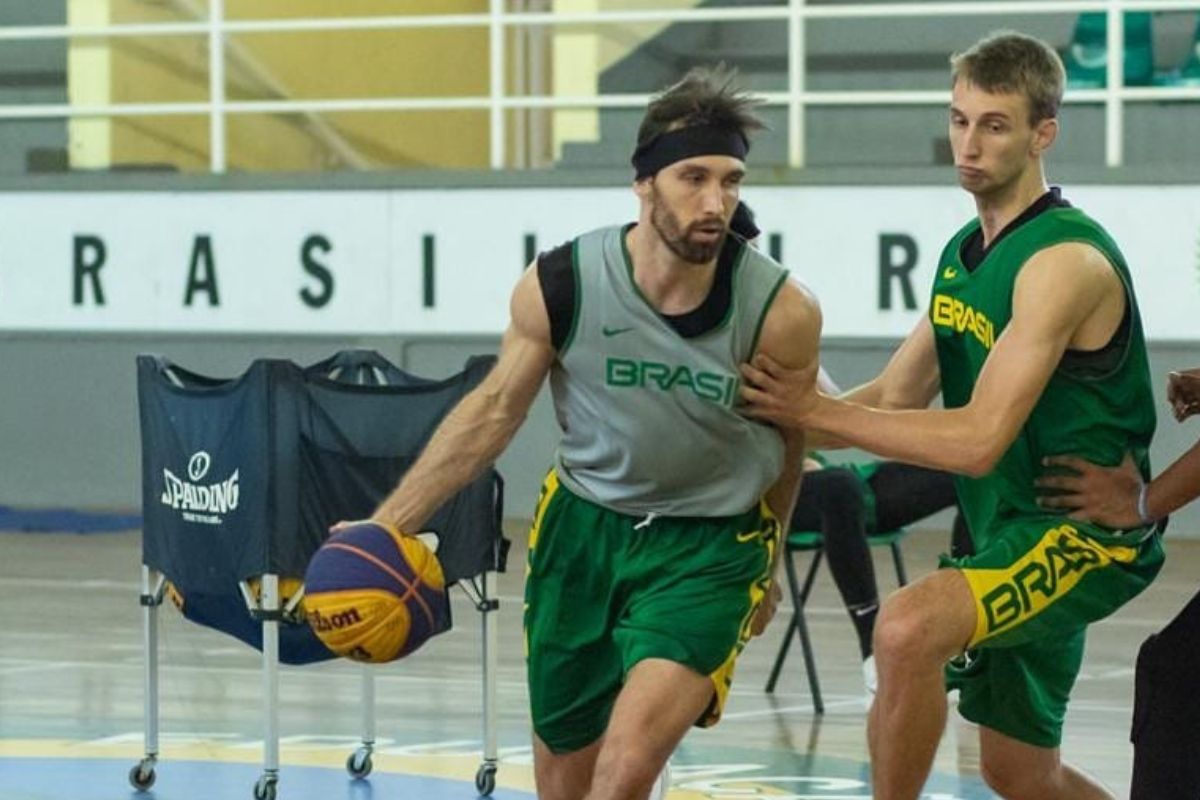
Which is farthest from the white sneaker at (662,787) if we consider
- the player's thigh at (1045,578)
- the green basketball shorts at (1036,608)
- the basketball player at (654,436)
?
the player's thigh at (1045,578)

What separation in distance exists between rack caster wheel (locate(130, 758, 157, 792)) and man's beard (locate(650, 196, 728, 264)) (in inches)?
115

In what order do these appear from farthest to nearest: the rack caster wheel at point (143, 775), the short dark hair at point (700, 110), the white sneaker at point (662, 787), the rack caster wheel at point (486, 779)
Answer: the rack caster wheel at point (143, 775) → the rack caster wheel at point (486, 779) → the white sneaker at point (662, 787) → the short dark hair at point (700, 110)

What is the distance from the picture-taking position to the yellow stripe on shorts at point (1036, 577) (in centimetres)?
534

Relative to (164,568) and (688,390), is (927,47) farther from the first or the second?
(688,390)

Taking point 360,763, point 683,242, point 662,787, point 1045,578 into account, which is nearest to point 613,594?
point 683,242

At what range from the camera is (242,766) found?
8.05m

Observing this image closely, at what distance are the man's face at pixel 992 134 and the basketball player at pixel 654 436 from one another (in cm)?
41

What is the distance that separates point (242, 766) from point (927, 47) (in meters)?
9.09

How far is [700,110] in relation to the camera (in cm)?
544

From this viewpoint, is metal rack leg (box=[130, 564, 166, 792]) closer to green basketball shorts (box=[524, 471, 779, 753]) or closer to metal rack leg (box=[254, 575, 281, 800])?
metal rack leg (box=[254, 575, 281, 800])

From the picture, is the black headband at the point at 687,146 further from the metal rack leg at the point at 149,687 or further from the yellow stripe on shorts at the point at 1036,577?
the metal rack leg at the point at 149,687

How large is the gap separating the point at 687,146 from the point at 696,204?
0.38 feet

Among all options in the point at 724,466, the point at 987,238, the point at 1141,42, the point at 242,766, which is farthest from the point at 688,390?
the point at 1141,42

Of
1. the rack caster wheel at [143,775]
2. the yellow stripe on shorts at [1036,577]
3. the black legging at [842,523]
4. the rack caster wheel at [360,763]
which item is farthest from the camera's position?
the black legging at [842,523]
